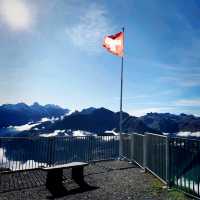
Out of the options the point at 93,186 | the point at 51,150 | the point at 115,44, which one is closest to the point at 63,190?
the point at 93,186

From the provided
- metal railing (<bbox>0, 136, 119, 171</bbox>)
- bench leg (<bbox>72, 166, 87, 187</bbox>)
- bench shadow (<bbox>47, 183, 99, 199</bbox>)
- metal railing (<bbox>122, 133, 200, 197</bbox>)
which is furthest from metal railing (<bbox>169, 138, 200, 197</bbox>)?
metal railing (<bbox>0, 136, 119, 171</bbox>)

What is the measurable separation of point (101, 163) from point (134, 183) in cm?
508

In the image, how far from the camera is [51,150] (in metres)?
13.4

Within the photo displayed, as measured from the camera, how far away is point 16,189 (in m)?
9.19

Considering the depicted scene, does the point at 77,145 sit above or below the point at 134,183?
above

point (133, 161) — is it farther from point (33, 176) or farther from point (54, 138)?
point (33, 176)

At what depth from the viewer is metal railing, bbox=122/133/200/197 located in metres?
7.80

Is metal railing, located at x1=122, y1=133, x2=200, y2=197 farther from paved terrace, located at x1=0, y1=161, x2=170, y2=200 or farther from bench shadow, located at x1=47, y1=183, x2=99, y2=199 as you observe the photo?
bench shadow, located at x1=47, y1=183, x2=99, y2=199

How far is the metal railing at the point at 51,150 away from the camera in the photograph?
1223 cm

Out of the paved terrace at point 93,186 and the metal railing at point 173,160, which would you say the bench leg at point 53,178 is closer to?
the paved terrace at point 93,186

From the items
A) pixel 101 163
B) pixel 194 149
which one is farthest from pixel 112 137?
pixel 194 149

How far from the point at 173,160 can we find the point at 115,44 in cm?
1055

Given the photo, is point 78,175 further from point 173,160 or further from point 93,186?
point 173,160

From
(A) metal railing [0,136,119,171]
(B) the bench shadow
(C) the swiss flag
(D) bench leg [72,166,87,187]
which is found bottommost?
(B) the bench shadow
